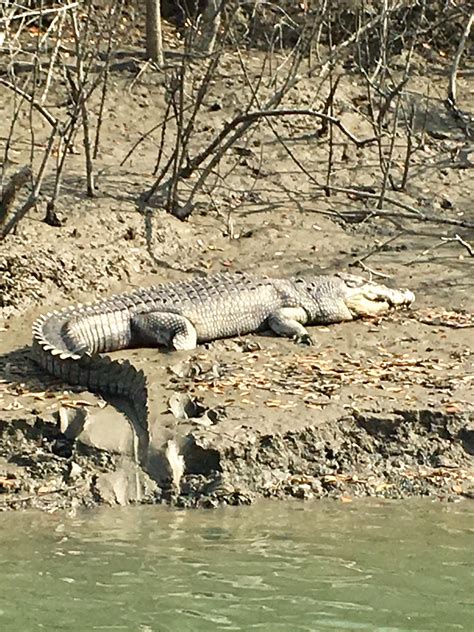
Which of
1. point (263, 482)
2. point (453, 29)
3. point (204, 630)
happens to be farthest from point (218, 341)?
point (453, 29)

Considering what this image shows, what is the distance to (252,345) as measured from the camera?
9.70 meters

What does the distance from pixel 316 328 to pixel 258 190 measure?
2711 millimetres

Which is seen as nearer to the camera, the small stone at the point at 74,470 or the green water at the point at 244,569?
the green water at the point at 244,569

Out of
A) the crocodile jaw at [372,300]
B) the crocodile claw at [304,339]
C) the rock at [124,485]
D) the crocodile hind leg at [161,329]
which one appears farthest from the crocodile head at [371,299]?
the rock at [124,485]

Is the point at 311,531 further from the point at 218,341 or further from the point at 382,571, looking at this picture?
A: the point at 218,341

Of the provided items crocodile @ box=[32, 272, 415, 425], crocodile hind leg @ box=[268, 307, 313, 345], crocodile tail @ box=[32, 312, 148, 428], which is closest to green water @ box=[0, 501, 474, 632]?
crocodile tail @ box=[32, 312, 148, 428]

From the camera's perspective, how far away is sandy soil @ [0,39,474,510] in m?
7.48

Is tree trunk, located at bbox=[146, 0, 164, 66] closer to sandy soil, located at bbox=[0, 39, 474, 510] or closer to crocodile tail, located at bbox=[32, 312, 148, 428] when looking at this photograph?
sandy soil, located at bbox=[0, 39, 474, 510]

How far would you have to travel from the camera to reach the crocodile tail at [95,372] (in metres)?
8.20

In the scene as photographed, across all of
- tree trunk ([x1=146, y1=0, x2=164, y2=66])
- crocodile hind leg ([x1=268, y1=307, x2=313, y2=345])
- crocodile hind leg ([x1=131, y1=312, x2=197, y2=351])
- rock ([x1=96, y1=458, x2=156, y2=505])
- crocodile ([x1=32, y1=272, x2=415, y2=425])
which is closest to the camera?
rock ([x1=96, y1=458, x2=156, y2=505])

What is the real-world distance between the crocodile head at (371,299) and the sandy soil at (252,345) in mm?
173

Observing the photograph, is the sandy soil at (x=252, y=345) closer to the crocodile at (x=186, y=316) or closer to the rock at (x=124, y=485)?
the rock at (x=124, y=485)

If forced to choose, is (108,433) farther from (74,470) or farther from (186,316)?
(186,316)

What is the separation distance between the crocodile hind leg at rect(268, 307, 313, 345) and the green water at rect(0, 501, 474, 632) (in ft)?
9.53
